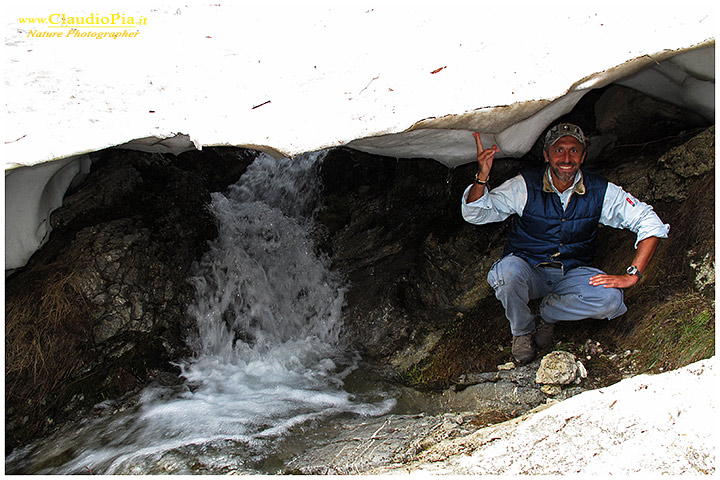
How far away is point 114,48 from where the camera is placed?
3.08 metres

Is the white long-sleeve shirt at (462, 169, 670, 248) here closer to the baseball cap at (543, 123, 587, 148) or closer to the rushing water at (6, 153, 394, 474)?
the baseball cap at (543, 123, 587, 148)

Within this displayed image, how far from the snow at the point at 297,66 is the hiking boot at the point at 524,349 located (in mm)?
1803

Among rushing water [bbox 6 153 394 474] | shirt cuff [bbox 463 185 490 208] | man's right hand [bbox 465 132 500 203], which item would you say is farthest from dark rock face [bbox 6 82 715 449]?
man's right hand [bbox 465 132 500 203]

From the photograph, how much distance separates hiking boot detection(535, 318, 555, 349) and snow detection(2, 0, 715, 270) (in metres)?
1.77

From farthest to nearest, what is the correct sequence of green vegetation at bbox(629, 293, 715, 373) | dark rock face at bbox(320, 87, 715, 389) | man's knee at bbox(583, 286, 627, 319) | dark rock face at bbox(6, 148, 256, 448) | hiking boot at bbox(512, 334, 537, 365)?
dark rock face at bbox(6, 148, 256, 448), hiking boot at bbox(512, 334, 537, 365), dark rock face at bbox(320, 87, 715, 389), man's knee at bbox(583, 286, 627, 319), green vegetation at bbox(629, 293, 715, 373)

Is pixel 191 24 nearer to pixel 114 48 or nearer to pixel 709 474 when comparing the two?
pixel 114 48

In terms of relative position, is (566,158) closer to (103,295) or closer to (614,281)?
(614,281)

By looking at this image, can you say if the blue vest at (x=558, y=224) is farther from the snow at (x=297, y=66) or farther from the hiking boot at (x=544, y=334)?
the snow at (x=297, y=66)

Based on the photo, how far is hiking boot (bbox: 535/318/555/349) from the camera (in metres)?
3.88

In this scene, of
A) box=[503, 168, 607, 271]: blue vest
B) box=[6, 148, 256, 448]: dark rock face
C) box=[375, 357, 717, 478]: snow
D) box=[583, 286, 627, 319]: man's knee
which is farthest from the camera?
box=[6, 148, 256, 448]: dark rock face

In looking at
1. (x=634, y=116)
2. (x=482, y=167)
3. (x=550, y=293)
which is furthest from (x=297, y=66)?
(x=634, y=116)

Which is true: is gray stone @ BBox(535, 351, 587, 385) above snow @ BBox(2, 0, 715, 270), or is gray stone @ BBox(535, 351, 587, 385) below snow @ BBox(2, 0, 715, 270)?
below

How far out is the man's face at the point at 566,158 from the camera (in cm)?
343

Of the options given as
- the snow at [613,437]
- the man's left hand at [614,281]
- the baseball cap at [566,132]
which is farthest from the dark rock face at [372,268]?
the baseball cap at [566,132]
